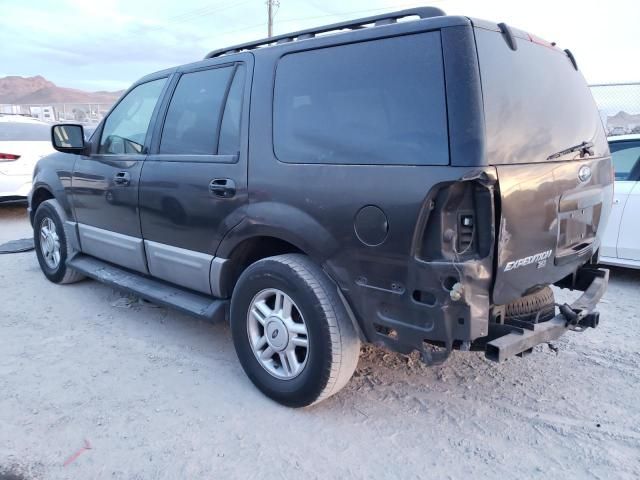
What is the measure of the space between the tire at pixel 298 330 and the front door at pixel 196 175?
1.30 ft

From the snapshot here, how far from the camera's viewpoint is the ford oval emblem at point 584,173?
281 cm

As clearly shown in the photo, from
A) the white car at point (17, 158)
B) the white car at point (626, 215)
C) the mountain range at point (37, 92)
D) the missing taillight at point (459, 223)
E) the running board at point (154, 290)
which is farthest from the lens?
the mountain range at point (37, 92)

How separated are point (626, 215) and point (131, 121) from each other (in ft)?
15.2

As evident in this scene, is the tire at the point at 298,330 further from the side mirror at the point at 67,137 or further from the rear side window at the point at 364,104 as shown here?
the side mirror at the point at 67,137

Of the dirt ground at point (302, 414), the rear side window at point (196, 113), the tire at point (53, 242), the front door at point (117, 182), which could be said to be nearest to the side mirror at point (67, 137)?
the front door at point (117, 182)

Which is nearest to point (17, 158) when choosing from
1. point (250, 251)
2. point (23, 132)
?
point (23, 132)

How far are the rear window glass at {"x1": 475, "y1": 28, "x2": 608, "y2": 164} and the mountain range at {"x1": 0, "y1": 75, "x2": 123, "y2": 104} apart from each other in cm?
9381

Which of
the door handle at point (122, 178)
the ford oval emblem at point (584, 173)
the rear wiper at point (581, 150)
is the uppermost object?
the rear wiper at point (581, 150)

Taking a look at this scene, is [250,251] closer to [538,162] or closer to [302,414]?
[302,414]

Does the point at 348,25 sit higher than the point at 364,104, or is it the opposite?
the point at 348,25

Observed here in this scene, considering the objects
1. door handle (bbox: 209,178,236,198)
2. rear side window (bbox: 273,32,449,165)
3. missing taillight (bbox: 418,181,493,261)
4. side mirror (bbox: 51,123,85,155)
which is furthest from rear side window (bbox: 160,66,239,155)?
missing taillight (bbox: 418,181,493,261)

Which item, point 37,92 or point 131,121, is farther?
point 37,92

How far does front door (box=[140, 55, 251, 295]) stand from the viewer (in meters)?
3.22

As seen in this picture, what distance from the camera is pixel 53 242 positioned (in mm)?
5223
